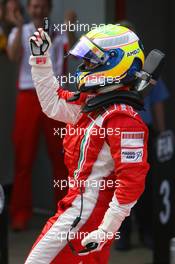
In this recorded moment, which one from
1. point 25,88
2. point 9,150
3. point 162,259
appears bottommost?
point 162,259

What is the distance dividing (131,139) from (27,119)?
9.78ft

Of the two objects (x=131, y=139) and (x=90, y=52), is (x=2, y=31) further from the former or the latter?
(x=131, y=139)

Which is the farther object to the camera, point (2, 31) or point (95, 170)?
point (2, 31)

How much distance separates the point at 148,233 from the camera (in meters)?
6.25

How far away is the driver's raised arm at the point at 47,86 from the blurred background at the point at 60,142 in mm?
1513

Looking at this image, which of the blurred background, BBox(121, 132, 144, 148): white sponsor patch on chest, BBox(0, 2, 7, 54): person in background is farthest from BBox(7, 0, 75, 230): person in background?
BBox(121, 132, 144, 148): white sponsor patch on chest

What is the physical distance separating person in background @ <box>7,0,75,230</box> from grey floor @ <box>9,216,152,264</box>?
0.12 meters

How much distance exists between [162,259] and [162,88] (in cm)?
126

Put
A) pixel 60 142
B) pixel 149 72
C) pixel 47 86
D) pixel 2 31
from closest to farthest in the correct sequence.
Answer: pixel 149 72
pixel 47 86
pixel 60 142
pixel 2 31

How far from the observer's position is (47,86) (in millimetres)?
3918

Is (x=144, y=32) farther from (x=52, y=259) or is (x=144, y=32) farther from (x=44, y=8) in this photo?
(x=52, y=259)

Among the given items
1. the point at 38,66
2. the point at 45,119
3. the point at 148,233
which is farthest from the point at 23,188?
the point at 38,66

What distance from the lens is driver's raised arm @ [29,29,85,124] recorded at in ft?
12.5

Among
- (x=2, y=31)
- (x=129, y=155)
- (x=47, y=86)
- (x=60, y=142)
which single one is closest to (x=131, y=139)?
(x=129, y=155)
